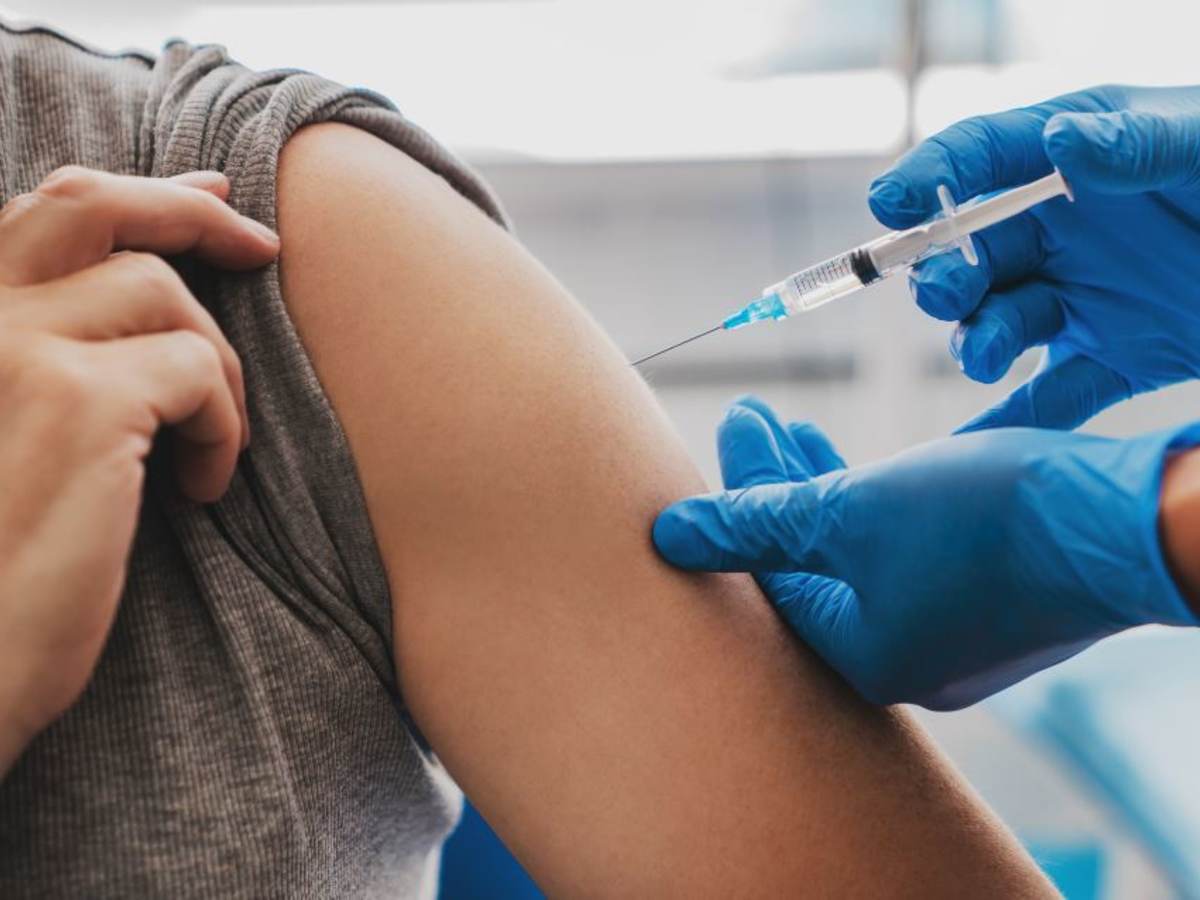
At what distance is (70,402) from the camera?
0.66 m

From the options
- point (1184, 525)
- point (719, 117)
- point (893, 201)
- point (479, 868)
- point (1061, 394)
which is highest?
point (893, 201)

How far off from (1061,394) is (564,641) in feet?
2.14

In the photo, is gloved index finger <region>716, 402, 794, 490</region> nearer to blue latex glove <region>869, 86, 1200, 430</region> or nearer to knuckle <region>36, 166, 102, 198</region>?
blue latex glove <region>869, 86, 1200, 430</region>

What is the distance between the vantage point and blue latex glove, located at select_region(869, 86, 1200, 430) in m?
1.06

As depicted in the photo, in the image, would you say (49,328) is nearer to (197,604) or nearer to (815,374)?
(197,604)

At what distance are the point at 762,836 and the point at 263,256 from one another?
57 centimetres

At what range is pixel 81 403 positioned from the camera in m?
0.66

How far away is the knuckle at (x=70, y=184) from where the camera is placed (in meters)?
0.72

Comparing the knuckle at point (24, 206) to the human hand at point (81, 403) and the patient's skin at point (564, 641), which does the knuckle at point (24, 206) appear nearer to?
the human hand at point (81, 403)

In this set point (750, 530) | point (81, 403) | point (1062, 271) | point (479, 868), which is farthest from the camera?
point (479, 868)

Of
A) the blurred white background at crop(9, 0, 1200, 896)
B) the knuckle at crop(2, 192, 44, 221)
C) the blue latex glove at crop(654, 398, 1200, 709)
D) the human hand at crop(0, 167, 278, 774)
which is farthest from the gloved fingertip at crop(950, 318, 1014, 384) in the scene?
the blurred white background at crop(9, 0, 1200, 896)

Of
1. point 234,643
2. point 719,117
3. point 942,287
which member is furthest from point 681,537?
point 719,117

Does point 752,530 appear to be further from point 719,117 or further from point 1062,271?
point 719,117

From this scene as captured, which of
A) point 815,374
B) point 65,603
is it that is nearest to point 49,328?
point 65,603
